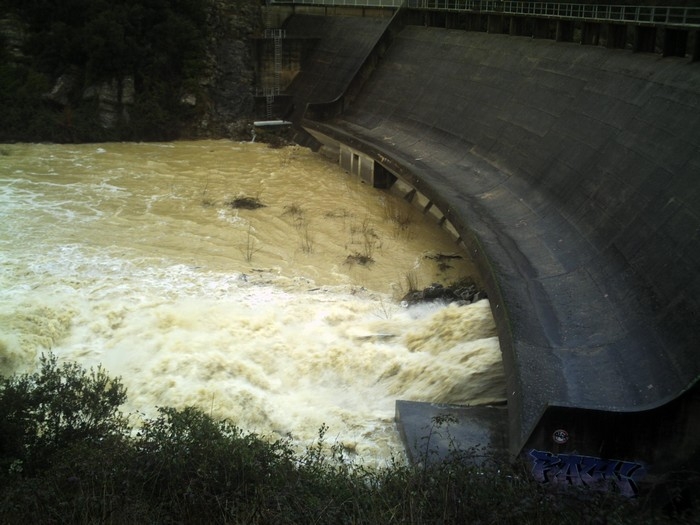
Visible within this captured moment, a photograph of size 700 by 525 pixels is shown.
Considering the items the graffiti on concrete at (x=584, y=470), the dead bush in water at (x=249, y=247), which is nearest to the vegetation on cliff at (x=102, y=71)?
the dead bush in water at (x=249, y=247)

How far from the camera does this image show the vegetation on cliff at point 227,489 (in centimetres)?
635

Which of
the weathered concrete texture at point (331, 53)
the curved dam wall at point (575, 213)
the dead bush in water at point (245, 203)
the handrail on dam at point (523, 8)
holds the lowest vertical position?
the dead bush in water at point (245, 203)

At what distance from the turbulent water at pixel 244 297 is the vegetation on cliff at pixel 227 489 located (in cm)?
262

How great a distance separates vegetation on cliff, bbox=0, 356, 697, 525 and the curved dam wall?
157 cm

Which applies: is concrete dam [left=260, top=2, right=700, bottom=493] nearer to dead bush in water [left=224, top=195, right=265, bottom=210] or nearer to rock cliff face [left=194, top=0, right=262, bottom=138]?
rock cliff face [left=194, top=0, right=262, bottom=138]

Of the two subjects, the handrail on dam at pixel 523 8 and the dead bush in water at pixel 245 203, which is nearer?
the dead bush in water at pixel 245 203

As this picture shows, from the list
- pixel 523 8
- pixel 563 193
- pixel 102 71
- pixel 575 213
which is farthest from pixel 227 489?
pixel 102 71

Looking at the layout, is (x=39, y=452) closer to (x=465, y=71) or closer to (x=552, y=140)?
(x=552, y=140)

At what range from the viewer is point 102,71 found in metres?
28.4

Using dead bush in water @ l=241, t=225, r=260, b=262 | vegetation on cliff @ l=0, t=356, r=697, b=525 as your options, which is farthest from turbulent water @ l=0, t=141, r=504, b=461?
vegetation on cliff @ l=0, t=356, r=697, b=525

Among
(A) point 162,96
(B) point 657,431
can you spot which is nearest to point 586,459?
(B) point 657,431

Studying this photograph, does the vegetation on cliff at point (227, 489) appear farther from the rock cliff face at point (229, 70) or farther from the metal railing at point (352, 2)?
the metal railing at point (352, 2)

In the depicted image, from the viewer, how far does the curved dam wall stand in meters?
9.05

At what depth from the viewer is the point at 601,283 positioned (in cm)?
1210
